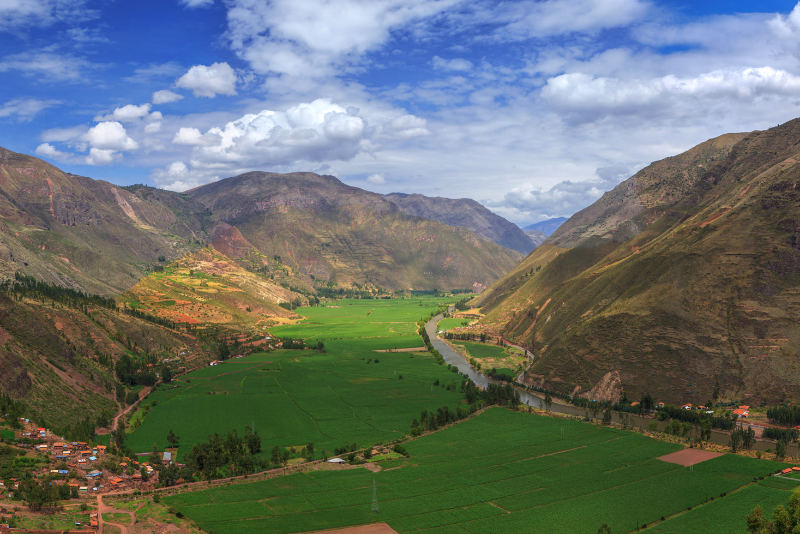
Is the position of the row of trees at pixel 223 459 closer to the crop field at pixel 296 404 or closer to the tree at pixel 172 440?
the crop field at pixel 296 404

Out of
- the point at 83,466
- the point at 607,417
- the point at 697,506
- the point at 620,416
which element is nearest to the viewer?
the point at 697,506

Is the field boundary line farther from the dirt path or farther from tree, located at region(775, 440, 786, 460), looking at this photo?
the dirt path

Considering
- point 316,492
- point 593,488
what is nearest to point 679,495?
point 593,488

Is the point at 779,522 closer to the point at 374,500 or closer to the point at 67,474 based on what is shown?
the point at 374,500

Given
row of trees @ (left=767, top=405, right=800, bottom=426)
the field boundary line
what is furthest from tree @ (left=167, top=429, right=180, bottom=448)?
row of trees @ (left=767, top=405, right=800, bottom=426)

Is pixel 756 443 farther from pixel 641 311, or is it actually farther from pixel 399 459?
pixel 399 459

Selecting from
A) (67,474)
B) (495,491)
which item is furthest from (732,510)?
(67,474)
